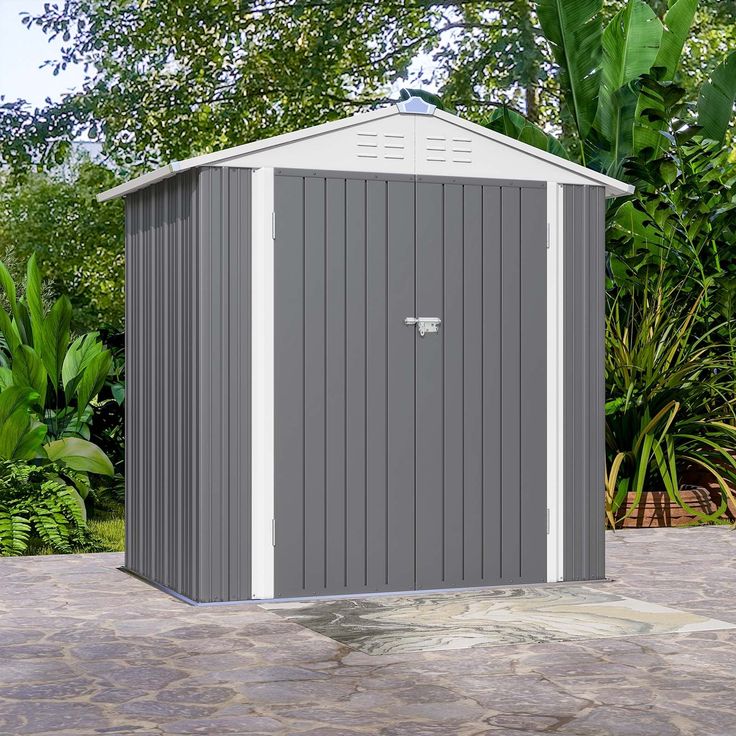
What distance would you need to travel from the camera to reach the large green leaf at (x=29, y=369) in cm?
870

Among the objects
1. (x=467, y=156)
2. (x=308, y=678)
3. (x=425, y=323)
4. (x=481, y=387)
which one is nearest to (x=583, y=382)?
(x=481, y=387)

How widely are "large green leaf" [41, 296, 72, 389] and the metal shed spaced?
101 inches

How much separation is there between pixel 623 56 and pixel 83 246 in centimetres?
1052

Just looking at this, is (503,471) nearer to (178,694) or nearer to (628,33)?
(178,694)

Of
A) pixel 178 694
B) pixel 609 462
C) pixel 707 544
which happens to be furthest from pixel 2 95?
pixel 178 694

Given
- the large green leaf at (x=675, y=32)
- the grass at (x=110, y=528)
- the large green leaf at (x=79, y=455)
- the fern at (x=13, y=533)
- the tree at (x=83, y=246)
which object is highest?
the large green leaf at (x=675, y=32)

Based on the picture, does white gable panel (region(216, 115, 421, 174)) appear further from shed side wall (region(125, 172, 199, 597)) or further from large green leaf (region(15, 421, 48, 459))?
large green leaf (region(15, 421, 48, 459))

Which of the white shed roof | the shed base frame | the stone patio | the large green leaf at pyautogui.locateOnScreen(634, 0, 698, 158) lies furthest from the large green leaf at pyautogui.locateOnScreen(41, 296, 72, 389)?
the large green leaf at pyautogui.locateOnScreen(634, 0, 698, 158)

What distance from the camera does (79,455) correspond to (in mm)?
8633

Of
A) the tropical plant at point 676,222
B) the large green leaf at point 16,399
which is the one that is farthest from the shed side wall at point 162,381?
the tropical plant at point 676,222

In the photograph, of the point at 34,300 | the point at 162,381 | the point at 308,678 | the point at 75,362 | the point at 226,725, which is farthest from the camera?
the point at 75,362

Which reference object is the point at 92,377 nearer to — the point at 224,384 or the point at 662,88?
the point at 224,384

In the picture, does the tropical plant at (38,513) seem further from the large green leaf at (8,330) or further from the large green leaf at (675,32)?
the large green leaf at (675,32)

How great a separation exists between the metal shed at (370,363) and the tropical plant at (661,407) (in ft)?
7.60
